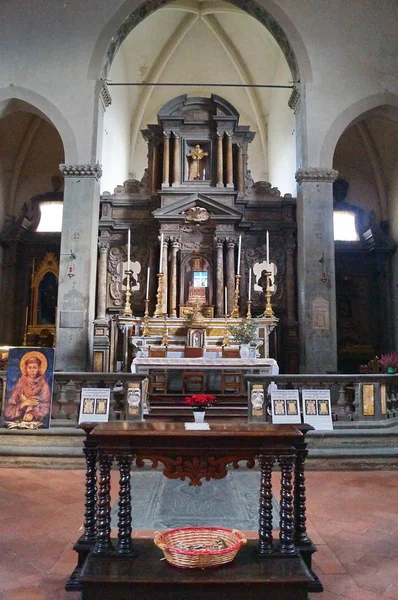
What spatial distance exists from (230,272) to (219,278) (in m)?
0.34

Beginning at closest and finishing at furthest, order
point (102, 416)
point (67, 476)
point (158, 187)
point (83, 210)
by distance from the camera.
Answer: point (67, 476) < point (102, 416) < point (83, 210) < point (158, 187)

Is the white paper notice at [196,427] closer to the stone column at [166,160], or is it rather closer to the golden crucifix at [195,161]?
the stone column at [166,160]

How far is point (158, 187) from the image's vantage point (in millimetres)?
13906

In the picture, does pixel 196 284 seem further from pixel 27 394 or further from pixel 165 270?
pixel 27 394

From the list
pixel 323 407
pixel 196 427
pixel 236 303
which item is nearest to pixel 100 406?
pixel 323 407

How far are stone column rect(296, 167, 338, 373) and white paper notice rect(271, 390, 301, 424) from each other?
4540mm

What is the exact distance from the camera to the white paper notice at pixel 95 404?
21.6 ft

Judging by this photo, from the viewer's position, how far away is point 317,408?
683 cm

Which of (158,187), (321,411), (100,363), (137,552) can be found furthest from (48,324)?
(137,552)

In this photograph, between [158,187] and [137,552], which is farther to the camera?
[158,187]

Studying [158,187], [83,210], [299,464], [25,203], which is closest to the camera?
[299,464]

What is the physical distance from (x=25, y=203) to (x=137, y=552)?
14.3m

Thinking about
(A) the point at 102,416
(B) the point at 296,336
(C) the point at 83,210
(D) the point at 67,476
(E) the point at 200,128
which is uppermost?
(E) the point at 200,128

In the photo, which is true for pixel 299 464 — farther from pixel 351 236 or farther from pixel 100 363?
pixel 351 236
